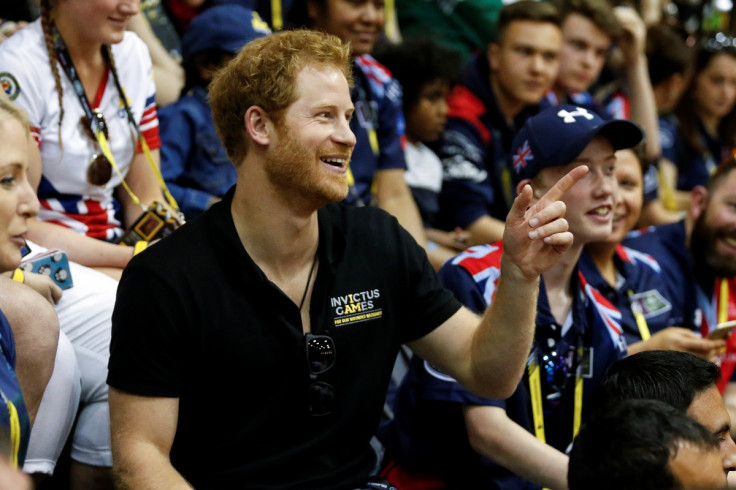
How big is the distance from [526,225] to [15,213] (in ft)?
4.36

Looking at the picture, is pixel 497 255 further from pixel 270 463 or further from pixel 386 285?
pixel 270 463

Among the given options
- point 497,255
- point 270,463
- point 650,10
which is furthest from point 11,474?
point 650,10

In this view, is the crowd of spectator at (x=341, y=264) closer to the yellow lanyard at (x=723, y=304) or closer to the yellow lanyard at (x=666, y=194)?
the yellow lanyard at (x=723, y=304)

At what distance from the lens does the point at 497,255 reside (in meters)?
3.39

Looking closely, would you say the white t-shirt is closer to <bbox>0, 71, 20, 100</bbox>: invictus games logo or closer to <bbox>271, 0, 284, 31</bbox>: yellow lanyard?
<bbox>0, 71, 20, 100</bbox>: invictus games logo

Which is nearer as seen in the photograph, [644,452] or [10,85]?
[644,452]

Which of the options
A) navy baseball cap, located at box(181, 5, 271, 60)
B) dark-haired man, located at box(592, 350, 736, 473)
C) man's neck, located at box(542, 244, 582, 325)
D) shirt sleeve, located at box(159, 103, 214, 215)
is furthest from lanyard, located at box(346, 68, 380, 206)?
dark-haired man, located at box(592, 350, 736, 473)

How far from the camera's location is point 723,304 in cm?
452

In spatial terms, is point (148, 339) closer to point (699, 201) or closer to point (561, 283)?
point (561, 283)

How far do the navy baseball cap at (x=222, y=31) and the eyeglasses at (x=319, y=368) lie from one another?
1810 mm

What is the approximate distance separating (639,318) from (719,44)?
3.68 meters

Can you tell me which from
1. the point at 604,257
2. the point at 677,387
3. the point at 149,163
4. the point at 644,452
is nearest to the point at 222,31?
the point at 149,163

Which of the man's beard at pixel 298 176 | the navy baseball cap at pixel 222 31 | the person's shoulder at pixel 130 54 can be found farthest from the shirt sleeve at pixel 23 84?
the man's beard at pixel 298 176

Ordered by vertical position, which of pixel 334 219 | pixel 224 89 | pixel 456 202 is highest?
pixel 224 89
